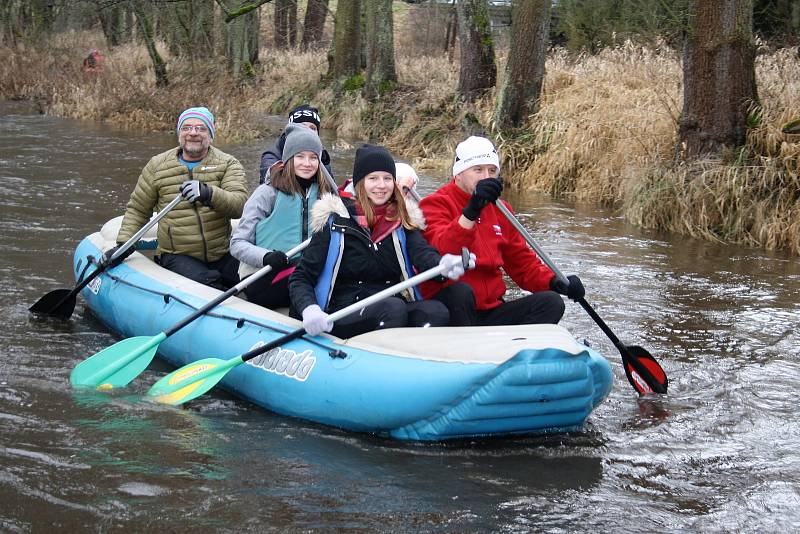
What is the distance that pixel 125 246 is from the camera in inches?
244

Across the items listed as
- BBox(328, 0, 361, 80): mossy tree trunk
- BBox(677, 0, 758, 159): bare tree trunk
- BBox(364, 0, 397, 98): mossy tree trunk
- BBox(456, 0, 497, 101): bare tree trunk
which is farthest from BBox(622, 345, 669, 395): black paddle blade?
BBox(328, 0, 361, 80): mossy tree trunk

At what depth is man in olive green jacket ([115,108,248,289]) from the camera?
6.15m

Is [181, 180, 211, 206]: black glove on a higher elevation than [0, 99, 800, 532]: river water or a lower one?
higher

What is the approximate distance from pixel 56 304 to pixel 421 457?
3125 mm

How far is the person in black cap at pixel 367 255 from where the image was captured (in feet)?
15.6

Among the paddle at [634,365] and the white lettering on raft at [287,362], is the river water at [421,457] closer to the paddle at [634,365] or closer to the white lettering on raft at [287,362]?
the paddle at [634,365]

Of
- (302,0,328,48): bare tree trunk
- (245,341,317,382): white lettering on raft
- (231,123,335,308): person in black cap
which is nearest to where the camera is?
(245,341,317,382): white lettering on raft

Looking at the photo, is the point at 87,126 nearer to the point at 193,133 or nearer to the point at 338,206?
the point at 193,133

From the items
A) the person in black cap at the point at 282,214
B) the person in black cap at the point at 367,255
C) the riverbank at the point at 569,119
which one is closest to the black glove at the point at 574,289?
the person in black cap at the point at 367,255

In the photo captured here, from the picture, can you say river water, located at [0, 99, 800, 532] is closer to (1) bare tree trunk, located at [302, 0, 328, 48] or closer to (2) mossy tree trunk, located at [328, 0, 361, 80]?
(2) mossy tree trunk, located at [328, 0, 361, 80]

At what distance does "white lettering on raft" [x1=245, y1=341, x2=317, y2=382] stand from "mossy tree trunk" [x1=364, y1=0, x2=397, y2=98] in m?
13.3

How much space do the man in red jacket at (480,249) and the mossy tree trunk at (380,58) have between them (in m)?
12.9

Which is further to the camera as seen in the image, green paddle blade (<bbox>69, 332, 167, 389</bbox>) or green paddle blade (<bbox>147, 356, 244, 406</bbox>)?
green paddle blade (<bbox>69, 332, 167, 389</bbox>)

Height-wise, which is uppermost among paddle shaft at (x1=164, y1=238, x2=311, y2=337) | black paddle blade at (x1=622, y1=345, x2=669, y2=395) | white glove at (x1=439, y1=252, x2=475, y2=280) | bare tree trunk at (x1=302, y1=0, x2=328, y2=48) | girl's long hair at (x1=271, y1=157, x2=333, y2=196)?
bare tree trunk at (x1=302, y1=0, x2=328, y2=48)
